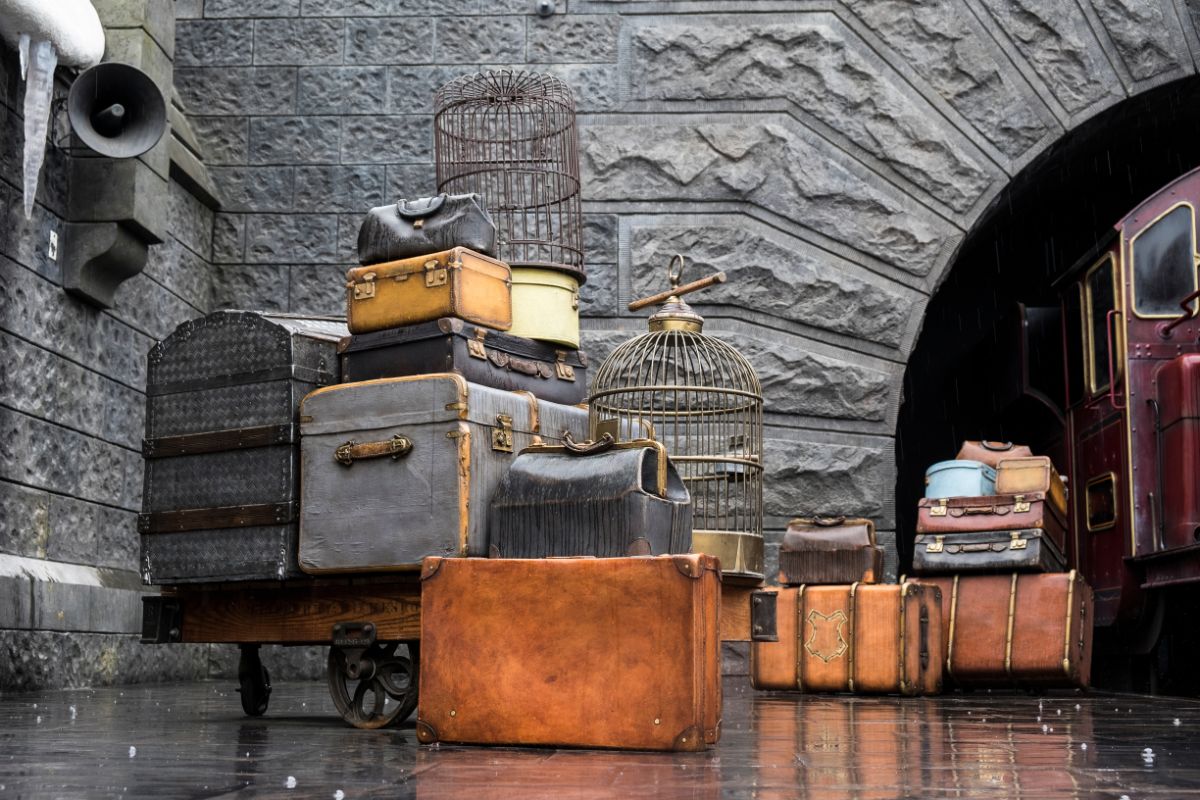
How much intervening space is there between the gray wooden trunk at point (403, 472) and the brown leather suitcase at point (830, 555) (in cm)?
279

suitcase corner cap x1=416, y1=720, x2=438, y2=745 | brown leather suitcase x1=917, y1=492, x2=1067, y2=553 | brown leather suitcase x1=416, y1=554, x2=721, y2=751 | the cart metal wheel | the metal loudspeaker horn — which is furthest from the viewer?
brown leather suitcase x1=917, y1=492, x2=1067, y2=553

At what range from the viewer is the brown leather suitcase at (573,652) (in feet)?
12.4

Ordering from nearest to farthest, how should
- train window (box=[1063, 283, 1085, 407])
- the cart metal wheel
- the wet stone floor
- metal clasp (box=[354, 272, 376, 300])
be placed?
1. the wet stone floor
2. the cart metal wheel
3. metal clasp (box=[354, 272, 376, 300])
4. train window (box=[1063, 283, 1085, 407])

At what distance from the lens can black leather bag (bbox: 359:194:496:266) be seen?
16.8 ft

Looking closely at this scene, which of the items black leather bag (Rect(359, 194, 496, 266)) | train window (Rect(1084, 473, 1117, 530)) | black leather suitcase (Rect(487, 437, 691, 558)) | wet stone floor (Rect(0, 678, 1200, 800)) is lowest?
wet stone floor (Rect(0, 678, 1200, 800))

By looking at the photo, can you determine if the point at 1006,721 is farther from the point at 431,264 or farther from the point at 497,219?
the point at 497,219

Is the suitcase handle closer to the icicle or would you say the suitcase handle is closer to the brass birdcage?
the brass birdcage

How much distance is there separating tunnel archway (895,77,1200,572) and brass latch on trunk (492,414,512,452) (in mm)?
4855

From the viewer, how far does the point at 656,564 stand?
12.7 feet

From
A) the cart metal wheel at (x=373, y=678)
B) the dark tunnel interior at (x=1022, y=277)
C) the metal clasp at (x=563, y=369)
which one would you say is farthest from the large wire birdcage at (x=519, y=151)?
the cart metal wheel at (x=373, y=678)

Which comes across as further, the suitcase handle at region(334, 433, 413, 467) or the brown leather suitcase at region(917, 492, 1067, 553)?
the brown leather suitcase at region(917, 492, 1067, 553)

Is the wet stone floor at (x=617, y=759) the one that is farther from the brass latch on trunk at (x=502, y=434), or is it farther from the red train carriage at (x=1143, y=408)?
the red train carriage at (x=1143, y=408)

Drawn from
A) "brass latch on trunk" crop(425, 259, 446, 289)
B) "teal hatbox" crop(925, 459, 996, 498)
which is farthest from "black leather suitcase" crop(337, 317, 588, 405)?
"teal hatbox" crop(925, 459, 996, 498)

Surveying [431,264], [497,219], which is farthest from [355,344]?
[497,219]
